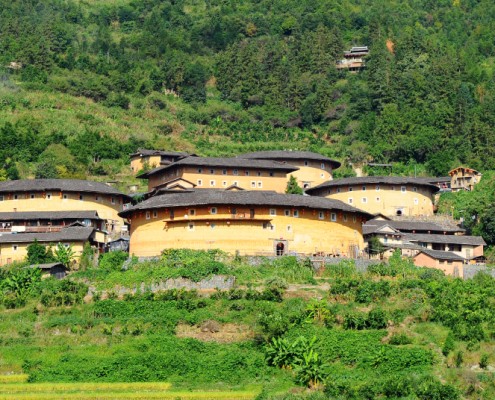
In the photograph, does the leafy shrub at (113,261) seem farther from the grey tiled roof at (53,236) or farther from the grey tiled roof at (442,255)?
the grey tiled roof at (442,255)

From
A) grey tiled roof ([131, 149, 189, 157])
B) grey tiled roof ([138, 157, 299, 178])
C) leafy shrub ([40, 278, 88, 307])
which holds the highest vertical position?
grey tiled roof ([131, 149, 189, 157])

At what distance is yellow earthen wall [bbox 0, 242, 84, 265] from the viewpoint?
2451 inches

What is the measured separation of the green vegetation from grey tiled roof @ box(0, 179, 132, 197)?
607 inches

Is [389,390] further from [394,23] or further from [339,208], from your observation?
[394,23]

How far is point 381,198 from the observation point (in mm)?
79000

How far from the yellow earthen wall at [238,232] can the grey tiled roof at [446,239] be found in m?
9.31

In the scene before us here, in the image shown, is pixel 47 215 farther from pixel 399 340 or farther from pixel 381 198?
pixel 399 340

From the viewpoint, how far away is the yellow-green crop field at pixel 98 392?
40406mm

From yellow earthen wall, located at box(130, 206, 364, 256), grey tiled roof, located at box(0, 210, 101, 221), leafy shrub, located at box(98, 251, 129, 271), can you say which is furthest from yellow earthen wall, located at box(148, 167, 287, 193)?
leafy shrub, located at box(98, 251, 129, 271)

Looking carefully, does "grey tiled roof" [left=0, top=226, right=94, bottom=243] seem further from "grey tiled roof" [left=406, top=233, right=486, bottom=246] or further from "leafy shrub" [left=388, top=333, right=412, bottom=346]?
"leafy shrub" [left=388, top=333, right=412, bottom=346]

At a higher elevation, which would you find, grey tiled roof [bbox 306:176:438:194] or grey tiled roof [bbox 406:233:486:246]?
grey tiled roof [bbox 306:176:438:194]

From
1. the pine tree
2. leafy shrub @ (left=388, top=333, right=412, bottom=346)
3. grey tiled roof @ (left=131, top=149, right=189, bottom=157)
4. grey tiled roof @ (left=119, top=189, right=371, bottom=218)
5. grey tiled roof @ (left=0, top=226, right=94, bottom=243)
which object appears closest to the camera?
leafy shrub @ (left=388, top=333, right=412, bottom=346)

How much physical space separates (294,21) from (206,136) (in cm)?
3929

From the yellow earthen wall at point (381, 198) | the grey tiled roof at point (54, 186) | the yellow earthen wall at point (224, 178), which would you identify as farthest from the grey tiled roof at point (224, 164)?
the yellow earthen wall at point (381, 198)
